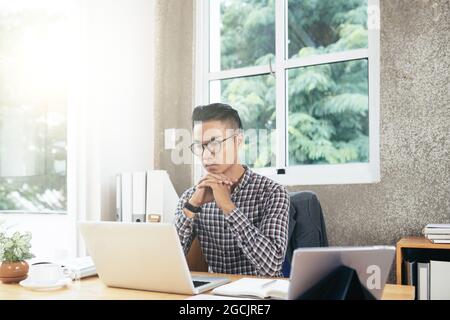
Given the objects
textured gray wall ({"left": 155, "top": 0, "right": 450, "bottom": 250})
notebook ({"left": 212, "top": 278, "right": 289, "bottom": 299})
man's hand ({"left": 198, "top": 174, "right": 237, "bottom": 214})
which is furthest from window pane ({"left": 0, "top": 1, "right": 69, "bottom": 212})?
notebook ({"left": 212, "top": 278, "right": 289, "bottom": 299})

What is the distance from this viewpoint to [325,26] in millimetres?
2850

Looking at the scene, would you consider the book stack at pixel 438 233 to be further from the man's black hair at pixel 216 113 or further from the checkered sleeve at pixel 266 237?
the man's black hair at pixel 216 113

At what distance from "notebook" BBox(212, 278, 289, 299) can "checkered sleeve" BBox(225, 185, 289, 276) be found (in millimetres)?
289

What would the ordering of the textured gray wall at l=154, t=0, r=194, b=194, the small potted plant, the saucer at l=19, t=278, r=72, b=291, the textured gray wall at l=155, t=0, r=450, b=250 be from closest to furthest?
the saucer at l=19, t=278, r=72, b=291 → the small potted plant → the textured gray wall at l=155, t=0, r=450, b=250 → the textured gray wall at l=154, t=0, r=194, b=194

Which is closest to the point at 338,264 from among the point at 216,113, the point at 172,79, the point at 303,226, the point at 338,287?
the point at 338,287

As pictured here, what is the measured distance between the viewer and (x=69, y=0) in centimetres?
271

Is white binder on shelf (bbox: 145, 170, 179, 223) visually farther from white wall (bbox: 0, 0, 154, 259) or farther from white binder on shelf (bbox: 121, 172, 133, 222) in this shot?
white wall (bbox: 0, 0, 154, 259)

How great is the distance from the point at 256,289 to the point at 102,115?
1.70 metres

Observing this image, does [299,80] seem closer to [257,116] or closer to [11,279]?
[257,116]

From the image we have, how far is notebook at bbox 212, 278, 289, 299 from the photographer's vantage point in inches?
49.4

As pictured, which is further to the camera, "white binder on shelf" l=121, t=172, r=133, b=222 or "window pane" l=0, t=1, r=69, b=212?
"window pane" l=0, t=1, r=69, b=212

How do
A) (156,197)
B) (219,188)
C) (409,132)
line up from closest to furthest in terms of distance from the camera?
1. (219,188)
2. (409,132)
3. (156,197)

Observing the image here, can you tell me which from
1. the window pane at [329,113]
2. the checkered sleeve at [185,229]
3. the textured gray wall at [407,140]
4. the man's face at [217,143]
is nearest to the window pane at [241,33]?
the window pane at [329,113]

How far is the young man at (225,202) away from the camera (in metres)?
1.81
